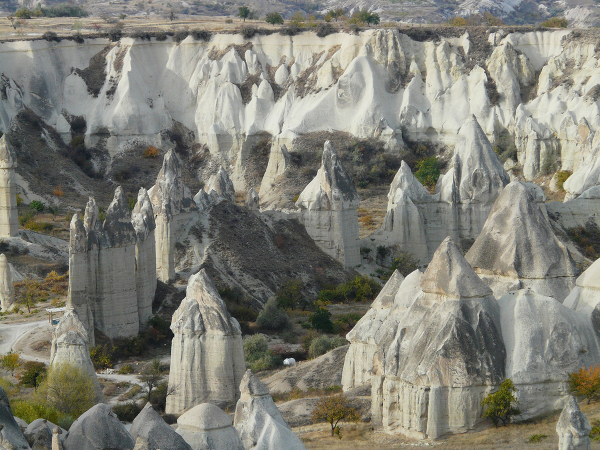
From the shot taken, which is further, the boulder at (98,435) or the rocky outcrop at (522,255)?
the rocky outcrop at (522,255)

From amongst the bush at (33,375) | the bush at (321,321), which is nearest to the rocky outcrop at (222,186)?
the bush at (321,321)

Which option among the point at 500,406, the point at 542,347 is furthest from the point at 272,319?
the point at 500,406

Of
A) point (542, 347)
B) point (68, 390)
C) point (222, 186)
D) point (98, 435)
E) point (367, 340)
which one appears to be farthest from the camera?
point (222, 186)

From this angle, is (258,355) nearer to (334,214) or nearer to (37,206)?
(334,214)

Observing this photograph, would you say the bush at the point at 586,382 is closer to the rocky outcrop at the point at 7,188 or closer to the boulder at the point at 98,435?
the boulder at the point at 98,435

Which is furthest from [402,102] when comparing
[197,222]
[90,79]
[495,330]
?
[495,330]

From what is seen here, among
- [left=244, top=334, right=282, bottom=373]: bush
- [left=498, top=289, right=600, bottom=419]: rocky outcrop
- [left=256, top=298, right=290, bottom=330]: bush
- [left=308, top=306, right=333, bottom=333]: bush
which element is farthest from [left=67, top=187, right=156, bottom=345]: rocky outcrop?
Result: [left=498, top=289, right=600, bottom=419]: rocky outcrop
